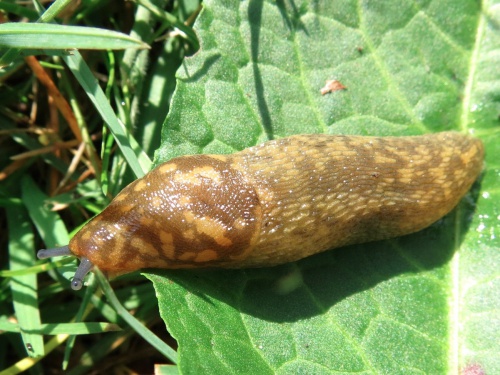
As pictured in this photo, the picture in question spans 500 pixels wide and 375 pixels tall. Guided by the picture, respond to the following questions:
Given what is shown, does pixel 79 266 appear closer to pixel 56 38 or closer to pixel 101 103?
pixel 101 103

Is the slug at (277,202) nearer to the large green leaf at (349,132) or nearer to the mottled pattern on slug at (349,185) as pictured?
the mottled pattern on slug at (349,185)

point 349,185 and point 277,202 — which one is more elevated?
point 277,202

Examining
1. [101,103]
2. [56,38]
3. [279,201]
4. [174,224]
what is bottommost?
[279,201]

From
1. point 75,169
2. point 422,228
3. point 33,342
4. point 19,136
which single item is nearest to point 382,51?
point 422,228

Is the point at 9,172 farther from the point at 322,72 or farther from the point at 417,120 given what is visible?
the point at 417,120

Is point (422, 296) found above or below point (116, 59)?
below

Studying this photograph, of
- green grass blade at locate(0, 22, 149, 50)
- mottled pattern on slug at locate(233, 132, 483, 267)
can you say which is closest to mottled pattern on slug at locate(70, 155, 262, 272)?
mottled pattern on slug at locate(233, 132, 483, 267)

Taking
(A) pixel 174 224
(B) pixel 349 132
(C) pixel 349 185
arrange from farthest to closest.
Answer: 1. (B) pixel 349 132
2. (C) pixel 349 185
3. (A) pixel 174 224

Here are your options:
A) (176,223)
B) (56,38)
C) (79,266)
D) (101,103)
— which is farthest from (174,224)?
(56,38)
